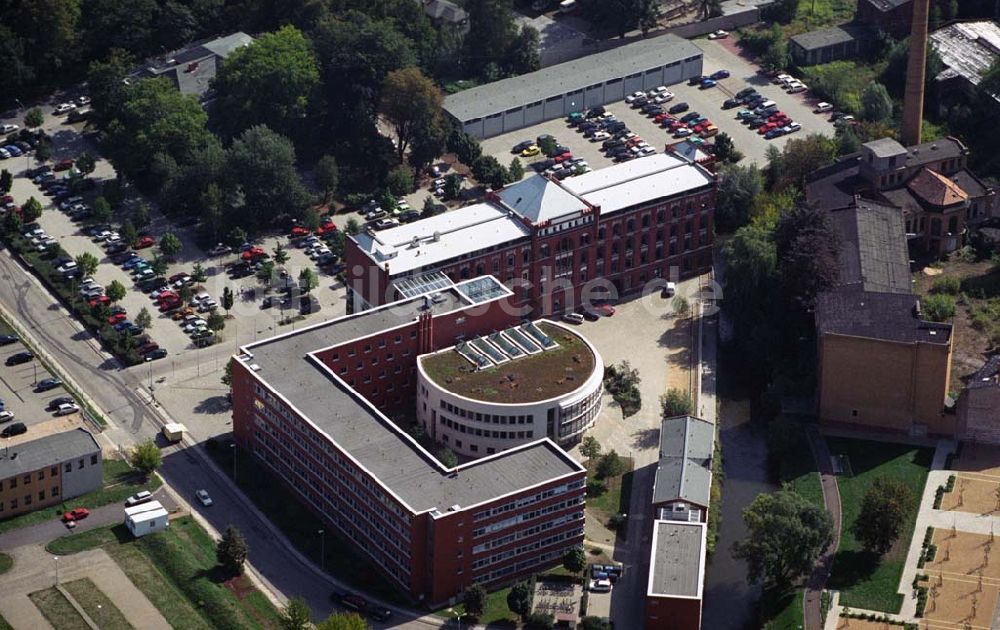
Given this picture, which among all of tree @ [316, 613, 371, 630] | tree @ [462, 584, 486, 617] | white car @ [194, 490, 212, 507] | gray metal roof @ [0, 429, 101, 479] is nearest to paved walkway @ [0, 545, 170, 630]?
gray metal roof @ [0, 429, 101, 479]

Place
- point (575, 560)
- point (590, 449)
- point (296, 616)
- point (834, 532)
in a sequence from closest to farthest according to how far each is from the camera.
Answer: point (296, 616)
point (575, 560)
point (834, 532)
point (590, 449)

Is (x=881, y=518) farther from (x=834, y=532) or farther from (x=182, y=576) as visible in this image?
(x=182, y=576)

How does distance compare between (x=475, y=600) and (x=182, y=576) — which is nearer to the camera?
(x=475, y=600)

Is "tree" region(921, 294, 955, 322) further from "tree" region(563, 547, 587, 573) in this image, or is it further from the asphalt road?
the asphalt road

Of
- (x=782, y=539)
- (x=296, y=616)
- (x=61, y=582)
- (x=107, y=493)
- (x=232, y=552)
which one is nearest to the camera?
(x=296, y=616)

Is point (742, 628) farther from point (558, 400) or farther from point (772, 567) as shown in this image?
point (558, 400)

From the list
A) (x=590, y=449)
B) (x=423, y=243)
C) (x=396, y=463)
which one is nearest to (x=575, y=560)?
(x=590, y=449)

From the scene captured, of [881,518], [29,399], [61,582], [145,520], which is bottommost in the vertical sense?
[61,582]
